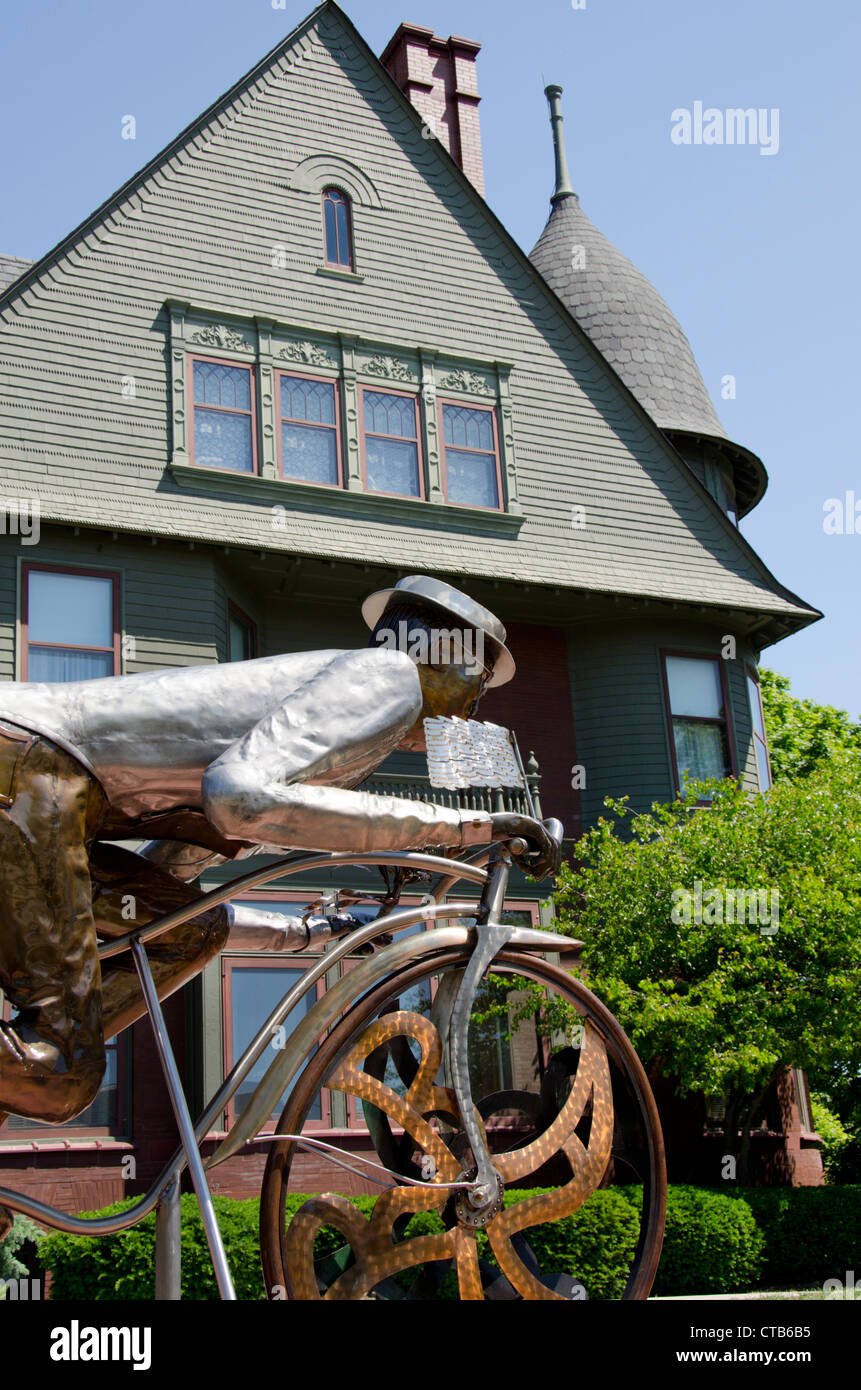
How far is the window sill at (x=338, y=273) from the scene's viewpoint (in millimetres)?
19984

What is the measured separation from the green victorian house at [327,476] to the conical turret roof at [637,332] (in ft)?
9.30

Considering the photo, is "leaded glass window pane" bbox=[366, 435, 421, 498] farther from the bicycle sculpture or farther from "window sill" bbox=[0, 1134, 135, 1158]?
the bicycle sculpture

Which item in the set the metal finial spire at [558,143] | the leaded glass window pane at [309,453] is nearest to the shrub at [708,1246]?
the leaded glass window pane at [309,453]

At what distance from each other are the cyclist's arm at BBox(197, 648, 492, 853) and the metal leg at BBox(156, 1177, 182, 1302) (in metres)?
1.02

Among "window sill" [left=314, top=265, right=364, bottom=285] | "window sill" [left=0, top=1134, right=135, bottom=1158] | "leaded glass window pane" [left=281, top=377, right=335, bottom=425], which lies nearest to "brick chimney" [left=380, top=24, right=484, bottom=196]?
"window sill" [left=314, top=265, right=364, bottom=285]

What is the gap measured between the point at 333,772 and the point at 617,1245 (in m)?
10.6

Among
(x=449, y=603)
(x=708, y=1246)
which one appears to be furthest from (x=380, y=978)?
(x=708, y=1246)

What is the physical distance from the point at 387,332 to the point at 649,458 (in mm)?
4807

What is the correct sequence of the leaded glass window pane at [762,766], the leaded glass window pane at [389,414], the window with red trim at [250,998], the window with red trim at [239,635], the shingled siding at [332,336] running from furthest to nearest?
the leaded glass window pane at [762,766] → the leaded glass window pane at [389,414] → the window with red trim at [239,635] → the shingled siding at [332,336] → the window with red trim at [250,998]

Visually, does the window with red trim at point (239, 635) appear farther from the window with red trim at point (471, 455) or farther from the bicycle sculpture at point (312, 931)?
the bicycle sculpture at point (312, 931)

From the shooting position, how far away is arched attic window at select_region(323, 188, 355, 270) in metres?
20.5

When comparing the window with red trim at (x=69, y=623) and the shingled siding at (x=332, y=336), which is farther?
the shingled siding at (x=332, y=336)

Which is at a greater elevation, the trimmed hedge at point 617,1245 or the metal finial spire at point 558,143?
the metal finial spire at point 558,143

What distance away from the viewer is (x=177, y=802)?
4.15m
